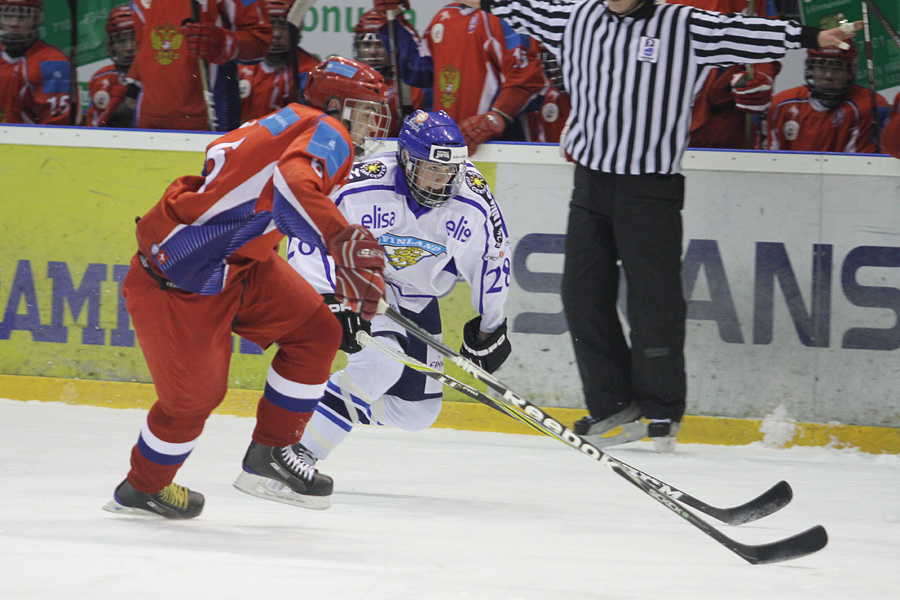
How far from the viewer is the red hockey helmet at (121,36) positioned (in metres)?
4.24

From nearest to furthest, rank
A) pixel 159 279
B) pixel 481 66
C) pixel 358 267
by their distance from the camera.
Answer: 1. pixel 358 267
2. pixel 159 279
3. pixel 481 66

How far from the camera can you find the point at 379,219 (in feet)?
9.80

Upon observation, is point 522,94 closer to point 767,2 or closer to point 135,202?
point 767,2

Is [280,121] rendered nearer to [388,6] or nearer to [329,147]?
[329,147]

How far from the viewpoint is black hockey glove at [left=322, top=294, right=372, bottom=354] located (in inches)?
112

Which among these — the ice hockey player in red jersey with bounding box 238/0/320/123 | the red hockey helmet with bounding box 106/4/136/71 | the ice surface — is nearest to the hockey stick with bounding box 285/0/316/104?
the ice hockey player in red jersey with bounding box 238/0/320/123

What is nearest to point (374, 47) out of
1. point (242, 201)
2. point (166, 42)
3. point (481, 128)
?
point (481, 128)

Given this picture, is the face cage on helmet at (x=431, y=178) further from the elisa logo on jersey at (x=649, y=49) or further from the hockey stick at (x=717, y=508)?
the elisa logo on jersey at (x=649, y=49)

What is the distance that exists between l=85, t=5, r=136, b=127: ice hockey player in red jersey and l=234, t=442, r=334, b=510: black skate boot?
2113mm

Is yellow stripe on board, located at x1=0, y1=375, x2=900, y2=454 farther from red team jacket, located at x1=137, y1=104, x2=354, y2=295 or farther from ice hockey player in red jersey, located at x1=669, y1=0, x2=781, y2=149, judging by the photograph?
red team jacket, located at x1=137, y1=104, x2=354, y2=295

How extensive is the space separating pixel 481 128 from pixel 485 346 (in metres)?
1.14

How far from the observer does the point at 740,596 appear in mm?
2057

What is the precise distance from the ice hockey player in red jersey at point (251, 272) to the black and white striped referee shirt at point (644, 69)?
125 cm

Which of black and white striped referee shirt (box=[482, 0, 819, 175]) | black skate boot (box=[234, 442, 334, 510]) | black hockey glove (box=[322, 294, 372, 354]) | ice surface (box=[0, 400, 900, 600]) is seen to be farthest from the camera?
black and white striped referee shirt (box=[482, 0, 819, 175])
